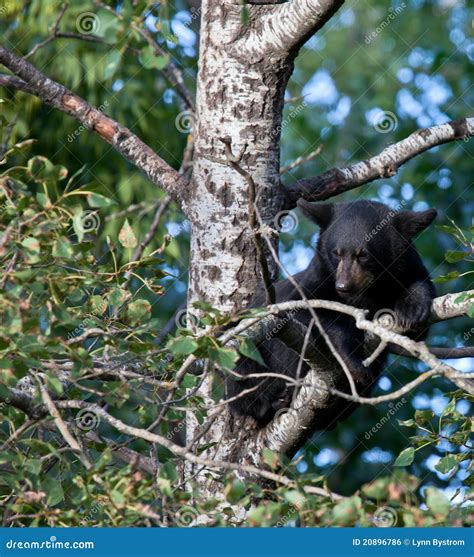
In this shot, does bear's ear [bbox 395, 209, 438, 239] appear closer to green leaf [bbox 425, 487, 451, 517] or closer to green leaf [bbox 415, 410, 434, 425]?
green leaf [bbox 415, 410, 434, 425]

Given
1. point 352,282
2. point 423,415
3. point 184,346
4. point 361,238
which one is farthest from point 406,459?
point 361,238

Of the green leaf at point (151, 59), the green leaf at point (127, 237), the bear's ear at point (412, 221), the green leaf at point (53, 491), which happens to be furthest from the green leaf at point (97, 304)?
the bear's ear at point (412, 221)

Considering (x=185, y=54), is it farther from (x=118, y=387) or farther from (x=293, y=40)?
(x=118, y=387)

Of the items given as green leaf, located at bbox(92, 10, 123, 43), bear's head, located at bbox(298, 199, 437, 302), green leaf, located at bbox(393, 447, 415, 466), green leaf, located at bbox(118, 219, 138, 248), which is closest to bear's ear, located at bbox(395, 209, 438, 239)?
bear's head, located at bbox(298, 199, 437, 302)

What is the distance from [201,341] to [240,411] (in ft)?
5.23

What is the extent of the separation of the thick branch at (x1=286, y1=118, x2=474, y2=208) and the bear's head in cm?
10

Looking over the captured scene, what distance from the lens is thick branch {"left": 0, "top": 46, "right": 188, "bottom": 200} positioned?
443 cm

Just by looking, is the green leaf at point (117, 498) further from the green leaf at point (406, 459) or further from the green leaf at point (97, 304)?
the green leaf at point (406, 459)

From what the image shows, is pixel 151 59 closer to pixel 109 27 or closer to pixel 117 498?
pixel 109 27

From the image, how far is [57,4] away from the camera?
6.82m

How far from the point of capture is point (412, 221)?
16.1ft

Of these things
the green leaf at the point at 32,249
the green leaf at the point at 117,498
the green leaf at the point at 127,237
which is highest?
the green leaf at the point at 32,249

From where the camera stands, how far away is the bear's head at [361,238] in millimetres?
4664

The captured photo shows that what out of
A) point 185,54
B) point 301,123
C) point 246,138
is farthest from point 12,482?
point 301,123
